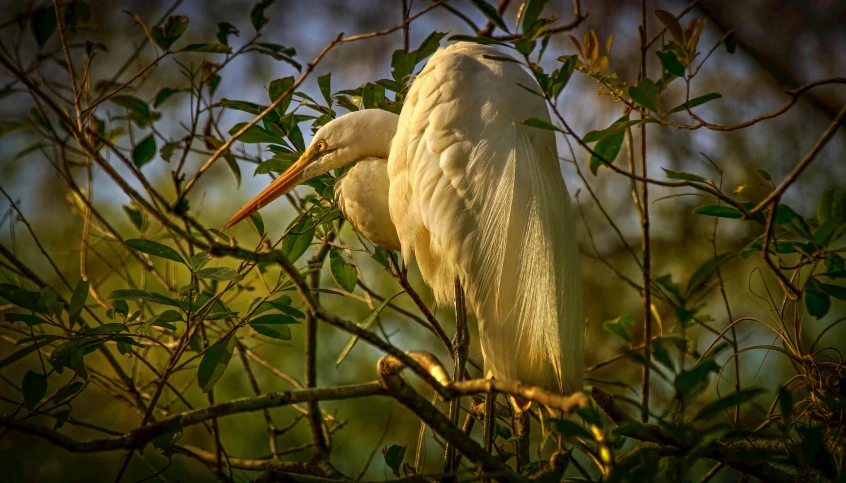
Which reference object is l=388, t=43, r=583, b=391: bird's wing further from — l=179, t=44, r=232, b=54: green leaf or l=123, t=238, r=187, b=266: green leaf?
l=123, t=238, r=187, b=266: green leaf

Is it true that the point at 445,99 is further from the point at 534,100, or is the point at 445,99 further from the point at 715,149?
the point at 715,149

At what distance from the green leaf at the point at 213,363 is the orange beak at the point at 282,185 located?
0.55 metres

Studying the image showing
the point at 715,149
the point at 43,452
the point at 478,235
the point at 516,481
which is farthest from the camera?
the point at 715,149

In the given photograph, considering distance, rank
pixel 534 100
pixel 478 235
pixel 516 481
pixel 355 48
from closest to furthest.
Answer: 1. pixel 516 481
2. pixel 478 235
3. pixel 534 100
4. pixel 355 48

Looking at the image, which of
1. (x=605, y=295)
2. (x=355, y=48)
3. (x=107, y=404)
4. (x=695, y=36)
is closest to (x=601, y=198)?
(x=605, y=295)

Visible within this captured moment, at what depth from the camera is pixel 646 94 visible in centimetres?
108

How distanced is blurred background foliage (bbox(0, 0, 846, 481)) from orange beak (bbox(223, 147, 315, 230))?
0.84 metres

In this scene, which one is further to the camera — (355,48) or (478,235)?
(355,48)

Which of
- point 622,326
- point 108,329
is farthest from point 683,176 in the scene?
point 108,329

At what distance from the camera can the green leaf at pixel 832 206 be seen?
124 centimetres

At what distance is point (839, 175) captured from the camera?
3.04 metres

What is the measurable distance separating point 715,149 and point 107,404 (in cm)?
323

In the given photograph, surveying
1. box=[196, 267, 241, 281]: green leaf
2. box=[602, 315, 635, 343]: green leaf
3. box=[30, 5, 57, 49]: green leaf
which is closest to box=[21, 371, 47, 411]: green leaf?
box=[196, 267, 241, 281]: green leaf

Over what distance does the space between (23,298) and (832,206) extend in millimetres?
1549
